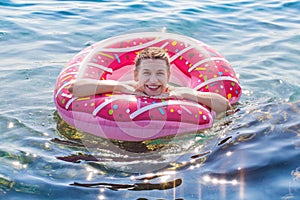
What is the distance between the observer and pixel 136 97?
444cm

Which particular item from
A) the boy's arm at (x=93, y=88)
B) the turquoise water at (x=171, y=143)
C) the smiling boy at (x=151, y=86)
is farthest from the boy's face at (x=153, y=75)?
the turquoise water at (x=171, y=143)

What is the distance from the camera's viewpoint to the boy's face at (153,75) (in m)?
4.53

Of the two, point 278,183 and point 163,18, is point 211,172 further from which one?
point 163,18

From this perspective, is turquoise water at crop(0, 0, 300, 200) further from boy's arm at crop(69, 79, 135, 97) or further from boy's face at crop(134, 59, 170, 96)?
boy's face at crop(134, 59, 170, 96)

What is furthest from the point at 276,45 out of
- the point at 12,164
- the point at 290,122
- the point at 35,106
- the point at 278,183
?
the point at 12,164

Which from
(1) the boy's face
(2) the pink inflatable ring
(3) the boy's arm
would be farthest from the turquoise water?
(1) the boy's face

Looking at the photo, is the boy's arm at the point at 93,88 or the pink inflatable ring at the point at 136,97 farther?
the boy's arm at the point at 93,88

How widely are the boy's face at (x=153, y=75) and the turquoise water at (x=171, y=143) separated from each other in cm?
58

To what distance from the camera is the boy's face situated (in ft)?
14.9

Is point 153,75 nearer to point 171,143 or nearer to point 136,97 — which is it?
point 136,97

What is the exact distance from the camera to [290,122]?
4.47m

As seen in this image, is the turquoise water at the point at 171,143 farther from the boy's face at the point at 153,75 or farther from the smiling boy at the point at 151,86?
the boy's face at the point at 153,75

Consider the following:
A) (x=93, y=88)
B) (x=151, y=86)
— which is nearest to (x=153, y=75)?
(x=151, y=86)

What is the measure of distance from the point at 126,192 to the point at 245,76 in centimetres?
370
